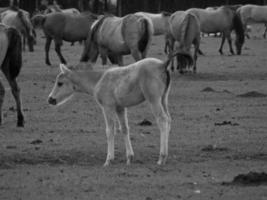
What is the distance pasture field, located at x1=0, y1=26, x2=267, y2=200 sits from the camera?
400 inches

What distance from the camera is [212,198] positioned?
9.62 m

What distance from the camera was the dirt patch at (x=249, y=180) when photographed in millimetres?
10312

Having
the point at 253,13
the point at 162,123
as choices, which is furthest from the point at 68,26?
the point at 253,13

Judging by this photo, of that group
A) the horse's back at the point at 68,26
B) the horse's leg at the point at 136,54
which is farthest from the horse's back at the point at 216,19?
the horse's leg at the point at 136,54

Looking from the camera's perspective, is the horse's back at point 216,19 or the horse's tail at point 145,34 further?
the horse's back at point 216,19

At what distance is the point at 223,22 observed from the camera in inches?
1448

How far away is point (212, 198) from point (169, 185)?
877mm

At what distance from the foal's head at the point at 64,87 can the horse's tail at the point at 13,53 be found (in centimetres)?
327

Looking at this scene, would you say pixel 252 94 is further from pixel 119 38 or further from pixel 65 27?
pixel 65 27

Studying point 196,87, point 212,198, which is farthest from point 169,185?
point 196,87

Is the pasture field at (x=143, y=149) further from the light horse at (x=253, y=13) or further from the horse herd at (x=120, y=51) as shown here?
the light horse at (x=253, y=13)

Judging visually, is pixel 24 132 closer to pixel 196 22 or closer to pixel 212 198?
pixel 212 198

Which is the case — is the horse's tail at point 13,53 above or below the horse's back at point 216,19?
above

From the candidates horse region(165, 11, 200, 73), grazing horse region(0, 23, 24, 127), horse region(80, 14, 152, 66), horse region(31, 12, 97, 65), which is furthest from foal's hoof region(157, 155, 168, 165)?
horse region(31, 12, 97, 65)
